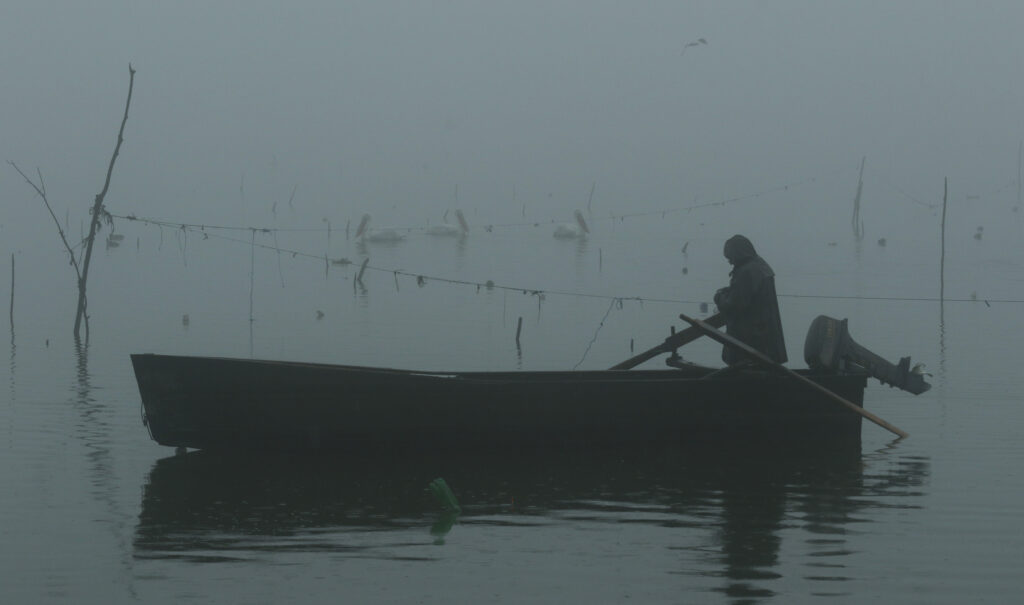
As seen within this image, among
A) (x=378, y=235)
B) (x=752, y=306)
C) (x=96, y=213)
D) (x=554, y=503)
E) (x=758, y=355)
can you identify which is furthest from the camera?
(x=378, y=235)

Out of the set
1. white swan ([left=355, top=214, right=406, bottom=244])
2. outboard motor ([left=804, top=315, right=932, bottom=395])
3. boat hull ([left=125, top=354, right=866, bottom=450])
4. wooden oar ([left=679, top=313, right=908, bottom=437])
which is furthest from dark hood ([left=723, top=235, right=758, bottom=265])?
white swan ([left=355, top=214, right=406, bottom=244])

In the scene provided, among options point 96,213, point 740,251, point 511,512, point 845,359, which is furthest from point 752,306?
point 96,213

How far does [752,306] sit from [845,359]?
1.09 m

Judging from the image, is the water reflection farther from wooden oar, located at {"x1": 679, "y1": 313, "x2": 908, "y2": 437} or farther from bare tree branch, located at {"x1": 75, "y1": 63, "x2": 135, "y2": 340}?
bare tree branch, located at {"x1": 75, "y1": 63, "x2": 135, "y2": 340}

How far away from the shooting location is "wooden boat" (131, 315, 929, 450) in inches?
443

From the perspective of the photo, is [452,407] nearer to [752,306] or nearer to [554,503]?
[554,503]

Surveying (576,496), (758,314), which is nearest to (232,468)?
(576,496)

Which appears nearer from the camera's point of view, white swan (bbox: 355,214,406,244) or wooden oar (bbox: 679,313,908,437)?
wooden oar (bbox: 679,313,908,437)

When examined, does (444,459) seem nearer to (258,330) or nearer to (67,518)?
(67,518)

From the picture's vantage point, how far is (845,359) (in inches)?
487

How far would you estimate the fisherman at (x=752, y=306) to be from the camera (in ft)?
39.3

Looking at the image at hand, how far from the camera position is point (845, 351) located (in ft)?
40.5

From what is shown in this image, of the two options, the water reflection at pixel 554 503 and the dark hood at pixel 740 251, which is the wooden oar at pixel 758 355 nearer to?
the water reflection at pixel 554 503

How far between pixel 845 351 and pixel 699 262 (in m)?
37.5
